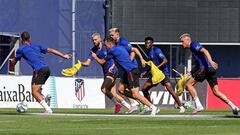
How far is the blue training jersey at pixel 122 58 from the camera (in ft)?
68.6

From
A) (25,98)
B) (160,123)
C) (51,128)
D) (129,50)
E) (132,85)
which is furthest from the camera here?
(25,98)

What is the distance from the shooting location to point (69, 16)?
1762 inches

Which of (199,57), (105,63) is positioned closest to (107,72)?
(105,63)

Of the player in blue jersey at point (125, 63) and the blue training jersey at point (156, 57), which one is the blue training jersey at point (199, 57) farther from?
the blue training jersey at point (156, 57)

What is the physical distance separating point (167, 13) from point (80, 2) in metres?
5.90

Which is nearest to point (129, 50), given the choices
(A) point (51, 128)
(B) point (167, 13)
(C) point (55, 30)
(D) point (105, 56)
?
(D) point (105, 56)

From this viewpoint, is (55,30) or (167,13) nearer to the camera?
(167,13)

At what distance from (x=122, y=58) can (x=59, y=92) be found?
1257cm

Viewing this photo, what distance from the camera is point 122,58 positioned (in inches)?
824

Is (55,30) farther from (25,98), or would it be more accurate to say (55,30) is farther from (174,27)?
(25,98)

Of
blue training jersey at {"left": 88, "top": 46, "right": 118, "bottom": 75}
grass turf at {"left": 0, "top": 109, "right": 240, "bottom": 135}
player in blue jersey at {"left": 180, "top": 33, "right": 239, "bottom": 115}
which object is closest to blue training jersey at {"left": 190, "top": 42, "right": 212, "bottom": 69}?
player in blue jersey at {"left": 180, "top": 33, "right": 239, "bottom": 115}

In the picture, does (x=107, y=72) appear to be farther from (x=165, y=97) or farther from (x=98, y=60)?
(x=165, y=97)

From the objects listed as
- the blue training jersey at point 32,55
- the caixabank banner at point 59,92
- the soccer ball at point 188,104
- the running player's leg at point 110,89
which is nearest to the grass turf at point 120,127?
the blue training jersey at point 32,55

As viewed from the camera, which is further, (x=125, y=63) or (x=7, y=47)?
(x=7, y=47)
